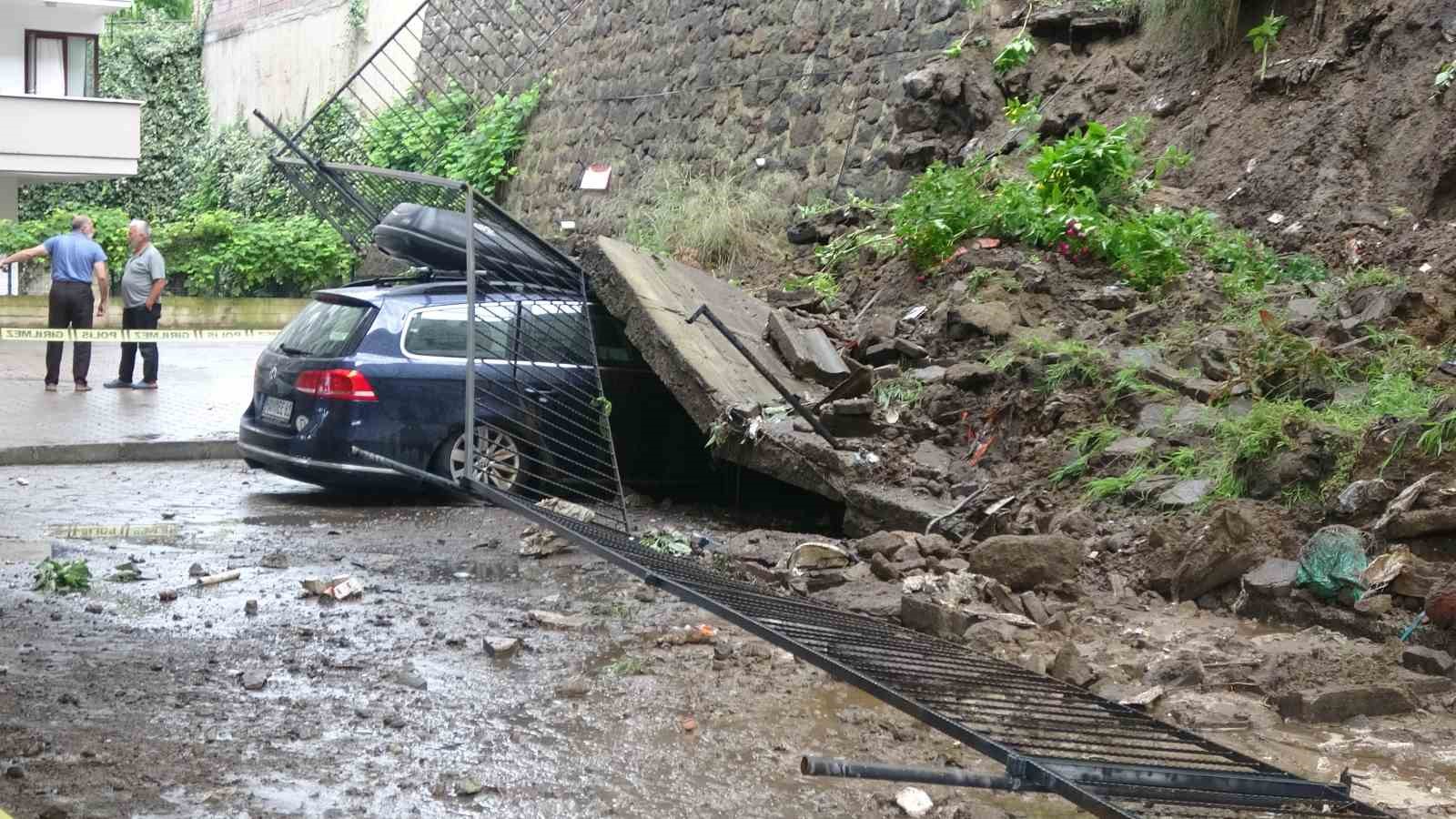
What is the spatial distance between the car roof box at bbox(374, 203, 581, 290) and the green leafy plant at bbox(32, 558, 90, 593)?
10.9 feet

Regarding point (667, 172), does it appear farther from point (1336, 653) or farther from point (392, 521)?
point (1336, 653)

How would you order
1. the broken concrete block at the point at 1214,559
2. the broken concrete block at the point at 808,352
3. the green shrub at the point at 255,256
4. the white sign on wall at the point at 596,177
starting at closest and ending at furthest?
the broken concrete block at the point at 1214,559 → the broken concrete block at the point at 808,352 → the white sign on wall at the point at 596,177 → the green shrub at the point at 255,256

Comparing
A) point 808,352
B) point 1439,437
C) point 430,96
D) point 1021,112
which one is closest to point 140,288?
point 808,352

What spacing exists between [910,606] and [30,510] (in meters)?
6.14

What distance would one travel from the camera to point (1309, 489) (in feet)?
24.2

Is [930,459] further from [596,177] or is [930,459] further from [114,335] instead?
[596,177]

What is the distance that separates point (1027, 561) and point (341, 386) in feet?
15.8

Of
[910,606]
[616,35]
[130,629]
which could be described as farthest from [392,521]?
[616,35]

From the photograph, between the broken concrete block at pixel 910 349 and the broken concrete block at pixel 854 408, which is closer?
the broken concrete block at pixel 854 408

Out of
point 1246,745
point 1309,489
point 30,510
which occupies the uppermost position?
point 1309,489

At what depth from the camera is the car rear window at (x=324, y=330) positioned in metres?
9.95

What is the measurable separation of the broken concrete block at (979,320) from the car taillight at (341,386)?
3.84 m

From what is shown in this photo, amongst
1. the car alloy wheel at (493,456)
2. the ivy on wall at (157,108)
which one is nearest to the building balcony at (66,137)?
the ivy on wall at (157,108)

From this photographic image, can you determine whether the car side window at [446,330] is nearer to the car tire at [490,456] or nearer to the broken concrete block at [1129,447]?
the car tire at [490,456]
